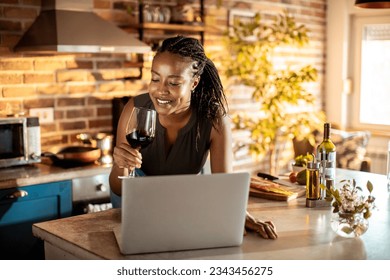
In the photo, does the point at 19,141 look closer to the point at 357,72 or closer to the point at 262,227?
the point at 262,227

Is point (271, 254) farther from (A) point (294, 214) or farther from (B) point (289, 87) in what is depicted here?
(B) point (289, 87)

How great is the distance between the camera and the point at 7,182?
274 centimetres

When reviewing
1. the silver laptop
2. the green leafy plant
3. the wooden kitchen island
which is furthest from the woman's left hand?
the green leafy plant

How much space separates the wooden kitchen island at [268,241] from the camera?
146 centimetres

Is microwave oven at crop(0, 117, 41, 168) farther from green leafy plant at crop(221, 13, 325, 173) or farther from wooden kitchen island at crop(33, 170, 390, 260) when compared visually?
green leafy plant at crop(221, 13, 325, 173)

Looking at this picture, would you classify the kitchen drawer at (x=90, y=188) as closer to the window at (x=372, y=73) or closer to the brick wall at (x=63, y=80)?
the brick wall at (x=63, y=80)

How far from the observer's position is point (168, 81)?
178cm

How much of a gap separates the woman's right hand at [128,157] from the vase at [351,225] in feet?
2.02

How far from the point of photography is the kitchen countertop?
109 inches

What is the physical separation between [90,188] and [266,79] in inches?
75.9

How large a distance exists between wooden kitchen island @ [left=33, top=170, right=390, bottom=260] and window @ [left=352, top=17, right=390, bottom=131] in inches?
141

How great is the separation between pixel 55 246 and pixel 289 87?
309cm

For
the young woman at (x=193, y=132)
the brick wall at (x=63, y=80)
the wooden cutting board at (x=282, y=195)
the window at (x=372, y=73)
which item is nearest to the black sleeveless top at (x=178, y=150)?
the young woman at (x=193, y=132)

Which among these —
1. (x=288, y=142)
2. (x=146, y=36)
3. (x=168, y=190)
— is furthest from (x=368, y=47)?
(x=168, y=190)
